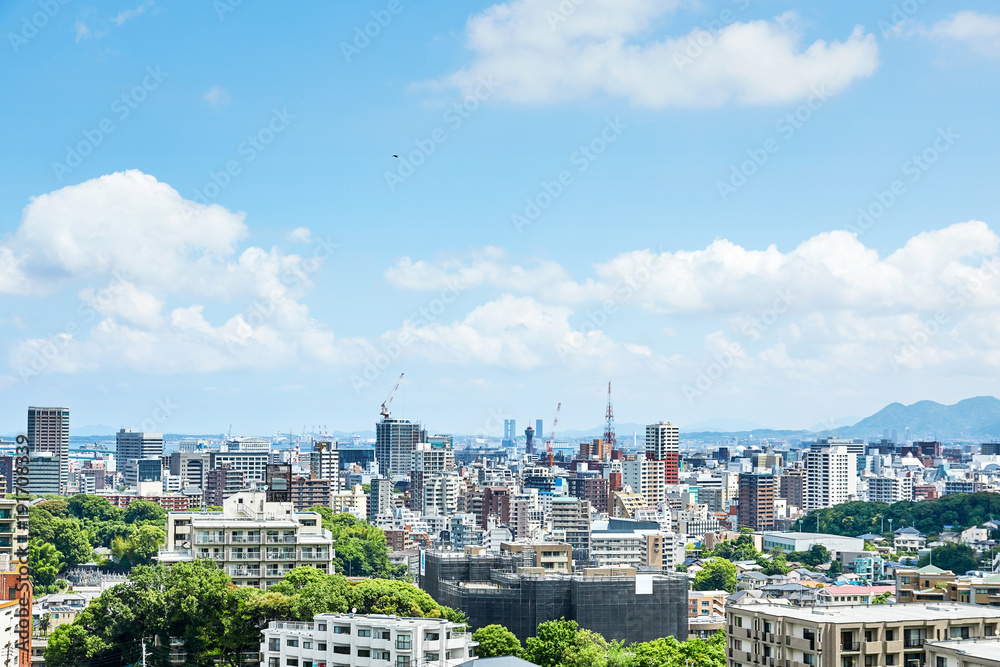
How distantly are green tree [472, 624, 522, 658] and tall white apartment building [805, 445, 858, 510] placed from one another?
89400 millimetres

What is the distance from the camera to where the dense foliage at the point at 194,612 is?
26188 millimetres

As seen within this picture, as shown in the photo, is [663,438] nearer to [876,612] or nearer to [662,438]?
[662,438]

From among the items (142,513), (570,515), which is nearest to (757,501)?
(570,515)

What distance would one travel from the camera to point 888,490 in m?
116

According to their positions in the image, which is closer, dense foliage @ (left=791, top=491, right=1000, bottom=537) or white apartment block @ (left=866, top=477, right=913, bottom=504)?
dense foliage @ (left=791, top=491, right=1000, bottom=537)

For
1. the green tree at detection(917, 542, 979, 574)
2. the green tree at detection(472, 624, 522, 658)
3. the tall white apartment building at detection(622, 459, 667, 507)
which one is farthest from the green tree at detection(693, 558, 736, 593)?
the tall white apartment building at detection(622, 459, 667, 507)

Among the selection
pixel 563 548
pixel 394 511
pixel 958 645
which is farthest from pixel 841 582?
pixel 394 511

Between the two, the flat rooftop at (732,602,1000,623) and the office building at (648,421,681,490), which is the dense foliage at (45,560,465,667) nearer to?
the flat rooftop at (732,602,1000,623)

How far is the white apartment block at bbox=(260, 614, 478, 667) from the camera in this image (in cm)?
2330

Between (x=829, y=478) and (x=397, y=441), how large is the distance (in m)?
65.4

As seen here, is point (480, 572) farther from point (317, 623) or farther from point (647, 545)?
point (647, 545)

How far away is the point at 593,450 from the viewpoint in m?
150

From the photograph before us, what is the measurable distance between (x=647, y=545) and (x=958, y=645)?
154 ft

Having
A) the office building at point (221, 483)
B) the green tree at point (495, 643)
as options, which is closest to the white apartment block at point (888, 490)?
the office building at point (221, 483)
